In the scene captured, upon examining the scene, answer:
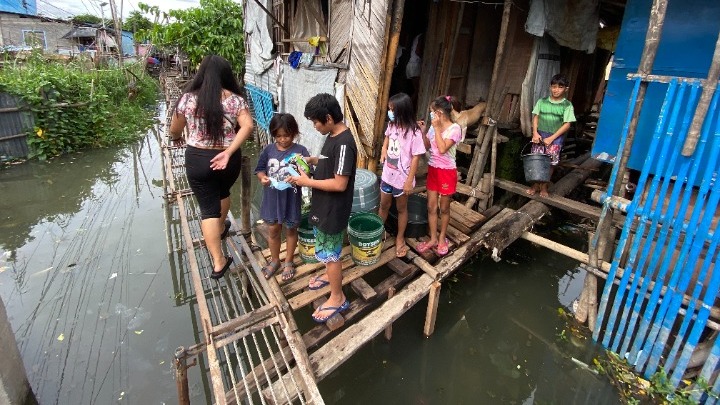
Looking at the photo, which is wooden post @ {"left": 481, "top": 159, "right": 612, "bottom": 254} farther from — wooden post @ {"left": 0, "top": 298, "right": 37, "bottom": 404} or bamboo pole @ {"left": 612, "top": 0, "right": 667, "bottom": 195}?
wooden post @ {"left": 0, "top": 298, "right": 37, "bottom": 404}

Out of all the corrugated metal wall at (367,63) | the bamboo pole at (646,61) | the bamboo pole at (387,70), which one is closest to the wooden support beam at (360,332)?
the bamboo pole at (646,61)

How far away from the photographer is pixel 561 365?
3.63 m

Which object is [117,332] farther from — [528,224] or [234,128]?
[528,224]

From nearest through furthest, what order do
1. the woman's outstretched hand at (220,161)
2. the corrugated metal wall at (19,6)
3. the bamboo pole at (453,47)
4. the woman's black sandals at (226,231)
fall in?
the woman's outstretched hand at (220,161), the woman's black sandals at (226,231), the bamboo pole at (453,47), the corrugated metal wall at (19,6)

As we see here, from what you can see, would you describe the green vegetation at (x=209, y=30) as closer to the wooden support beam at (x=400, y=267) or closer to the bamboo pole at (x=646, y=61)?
the wooden support beam at (x=400, y=267)

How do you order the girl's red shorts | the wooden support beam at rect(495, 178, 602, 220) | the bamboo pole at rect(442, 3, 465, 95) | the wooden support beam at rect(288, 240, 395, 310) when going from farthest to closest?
the bamboo pole at rect(442, 3, 465, 95), the wooden support beam at rect(495, 178, 602, 220), the girl's red shorts, the wooden support beam at rect(288, 240, 395, 310)

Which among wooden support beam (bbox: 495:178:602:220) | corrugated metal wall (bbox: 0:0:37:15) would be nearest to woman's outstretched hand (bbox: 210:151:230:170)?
wooden support beam (bbox: 495:178:602:220)

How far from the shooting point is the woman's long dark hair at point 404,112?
3340 millimetres

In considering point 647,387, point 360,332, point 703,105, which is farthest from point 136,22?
point 647,387

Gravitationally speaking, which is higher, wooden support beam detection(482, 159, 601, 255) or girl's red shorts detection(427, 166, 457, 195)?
girl's red shorts detection(427, 166, 457, 195)

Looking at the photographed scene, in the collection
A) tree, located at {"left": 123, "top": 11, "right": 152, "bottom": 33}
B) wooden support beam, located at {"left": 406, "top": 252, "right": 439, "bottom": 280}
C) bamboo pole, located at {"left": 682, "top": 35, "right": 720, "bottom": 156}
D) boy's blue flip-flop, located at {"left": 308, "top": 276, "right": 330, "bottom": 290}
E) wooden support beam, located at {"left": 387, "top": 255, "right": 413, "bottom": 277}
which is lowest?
boy's blue flip-flop, located at {"left": 308, "top": 276, "right": 330, "bottom": 290}

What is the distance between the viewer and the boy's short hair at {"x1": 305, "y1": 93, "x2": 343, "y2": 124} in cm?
246

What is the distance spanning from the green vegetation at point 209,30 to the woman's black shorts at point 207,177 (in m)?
9.61

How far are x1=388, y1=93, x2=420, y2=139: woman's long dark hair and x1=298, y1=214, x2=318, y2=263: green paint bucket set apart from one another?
1.32 m
